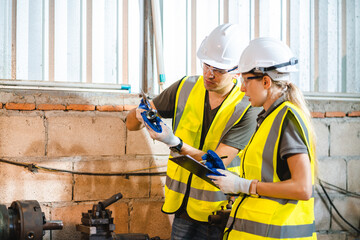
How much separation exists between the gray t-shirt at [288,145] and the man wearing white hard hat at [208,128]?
573 millimetres

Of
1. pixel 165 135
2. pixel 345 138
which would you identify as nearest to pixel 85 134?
pixel 165 135

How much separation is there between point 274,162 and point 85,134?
1.54 m

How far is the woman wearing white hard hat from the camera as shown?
1.87 m

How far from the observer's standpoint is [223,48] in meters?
2.58

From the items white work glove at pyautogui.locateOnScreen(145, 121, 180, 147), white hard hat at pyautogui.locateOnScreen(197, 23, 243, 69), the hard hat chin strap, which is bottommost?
white work glove at pyautogui.locateOnScreen(145, 121, 180, 147)

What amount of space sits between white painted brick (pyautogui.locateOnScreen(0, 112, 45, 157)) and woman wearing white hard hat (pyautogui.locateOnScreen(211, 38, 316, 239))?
54.0 inches

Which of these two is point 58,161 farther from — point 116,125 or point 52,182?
point 116,125

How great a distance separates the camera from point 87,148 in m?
3.05

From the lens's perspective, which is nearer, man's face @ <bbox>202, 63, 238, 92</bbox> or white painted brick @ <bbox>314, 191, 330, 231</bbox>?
man's face @ <bbox>202, 63, 238, 92</bbox>

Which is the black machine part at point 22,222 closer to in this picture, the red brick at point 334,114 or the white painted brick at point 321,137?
the white painted brick at point 321,137

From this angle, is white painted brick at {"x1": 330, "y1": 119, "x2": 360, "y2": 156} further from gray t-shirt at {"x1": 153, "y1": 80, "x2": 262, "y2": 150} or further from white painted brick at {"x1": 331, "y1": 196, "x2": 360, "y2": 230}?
gray t-shirt at {"x1": 153, "y1": 80, "x2": 262, "y2": 150}

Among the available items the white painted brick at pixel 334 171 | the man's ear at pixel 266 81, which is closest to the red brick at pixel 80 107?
the man's ear at pixel 266 81

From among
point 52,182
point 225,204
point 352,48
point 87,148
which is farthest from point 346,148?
point 52,182

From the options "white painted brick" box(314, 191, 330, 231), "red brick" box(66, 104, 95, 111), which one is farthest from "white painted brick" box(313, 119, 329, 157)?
"red brick" box(66, 104, 95, 111)
